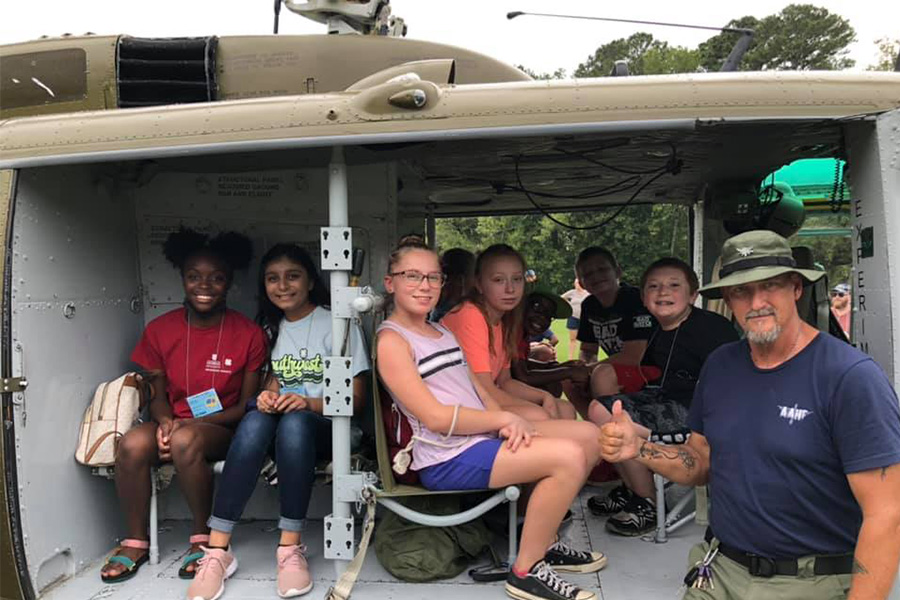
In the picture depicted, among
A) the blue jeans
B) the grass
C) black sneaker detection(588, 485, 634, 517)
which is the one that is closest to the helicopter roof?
the blue jeans

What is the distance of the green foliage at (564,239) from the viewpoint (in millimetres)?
18203

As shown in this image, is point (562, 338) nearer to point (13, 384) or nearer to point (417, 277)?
point (417, 277)

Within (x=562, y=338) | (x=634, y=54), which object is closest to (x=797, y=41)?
(x=634, y=54)

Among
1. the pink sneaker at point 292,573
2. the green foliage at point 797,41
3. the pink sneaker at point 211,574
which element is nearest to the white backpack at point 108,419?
the pink sneaker at point 211,574

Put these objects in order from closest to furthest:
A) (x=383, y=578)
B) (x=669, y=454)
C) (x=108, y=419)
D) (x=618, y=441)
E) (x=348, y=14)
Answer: (x=618, y=441) < (x=669, y=454) < (x=383, y=578) < (x=108, y=419) < (x=348, y=14)

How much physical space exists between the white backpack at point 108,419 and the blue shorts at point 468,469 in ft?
4.68

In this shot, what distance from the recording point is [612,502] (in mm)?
3438

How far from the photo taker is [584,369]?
14.4ft

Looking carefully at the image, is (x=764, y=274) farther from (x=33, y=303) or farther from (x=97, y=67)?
(x=97, y=67)

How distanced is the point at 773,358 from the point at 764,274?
278mm

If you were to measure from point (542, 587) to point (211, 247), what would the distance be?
7.32 ft

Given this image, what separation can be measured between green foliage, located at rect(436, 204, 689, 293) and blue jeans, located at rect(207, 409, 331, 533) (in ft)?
46.1

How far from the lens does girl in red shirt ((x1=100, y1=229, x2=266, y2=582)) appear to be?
9.59 ft

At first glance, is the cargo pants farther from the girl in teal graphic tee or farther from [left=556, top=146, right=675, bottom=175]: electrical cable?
[left=556, top=146, right=675, bottom=175]: electrical cable
